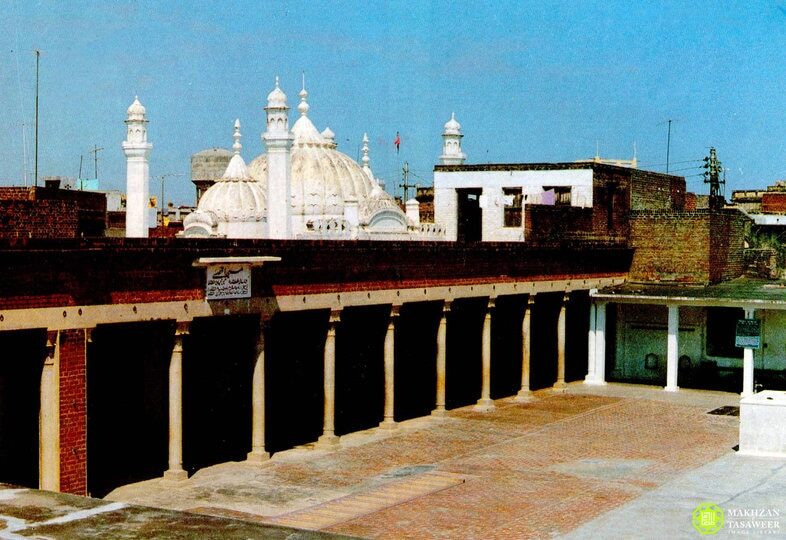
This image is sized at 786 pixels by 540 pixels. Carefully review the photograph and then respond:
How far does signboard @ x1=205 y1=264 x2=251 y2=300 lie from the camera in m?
20.0

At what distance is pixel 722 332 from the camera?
33.5 m

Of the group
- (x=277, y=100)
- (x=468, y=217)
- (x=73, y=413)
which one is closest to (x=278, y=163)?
(x=277, y=100)

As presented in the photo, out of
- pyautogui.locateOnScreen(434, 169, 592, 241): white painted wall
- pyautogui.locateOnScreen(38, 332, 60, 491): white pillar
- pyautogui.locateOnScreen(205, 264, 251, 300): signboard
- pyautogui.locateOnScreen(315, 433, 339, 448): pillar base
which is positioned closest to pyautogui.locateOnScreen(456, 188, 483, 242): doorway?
pyautogui.locateOnScreen(434, 169, 592, 241): white painted wall

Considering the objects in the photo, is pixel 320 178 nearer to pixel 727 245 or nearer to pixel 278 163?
pixel 278 163

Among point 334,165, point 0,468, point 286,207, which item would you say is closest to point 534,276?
point 286,207

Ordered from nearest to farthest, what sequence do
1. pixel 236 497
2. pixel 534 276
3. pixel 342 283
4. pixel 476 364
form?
pixel 236 497 < pixel 342 283 < pixel 534 276 < pixel 476 364

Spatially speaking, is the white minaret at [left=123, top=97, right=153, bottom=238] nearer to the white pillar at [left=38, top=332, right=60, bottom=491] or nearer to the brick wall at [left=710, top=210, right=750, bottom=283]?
the white pillar at [left=38, top=332, right=60, bottom=491]

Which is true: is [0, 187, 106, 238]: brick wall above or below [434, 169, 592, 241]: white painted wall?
below

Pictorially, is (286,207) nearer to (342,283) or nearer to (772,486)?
(342,283)

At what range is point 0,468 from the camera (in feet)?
63.1

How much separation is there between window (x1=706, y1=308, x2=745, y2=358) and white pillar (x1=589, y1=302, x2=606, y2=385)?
3.05 meters

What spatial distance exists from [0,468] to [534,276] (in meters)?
16.0

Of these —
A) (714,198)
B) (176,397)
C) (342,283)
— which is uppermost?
(714,198)

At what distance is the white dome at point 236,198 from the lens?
115ft
